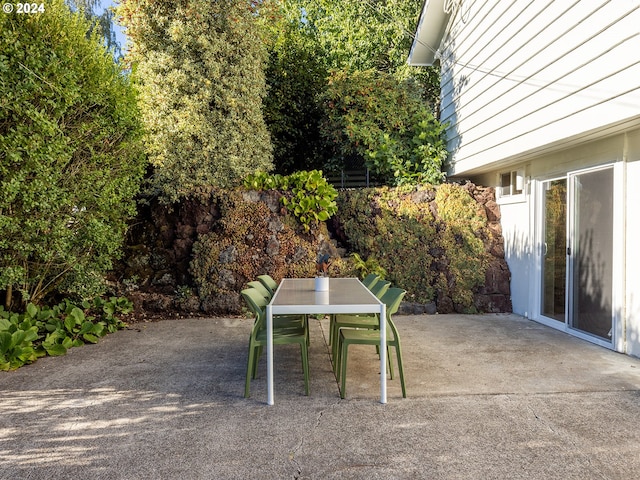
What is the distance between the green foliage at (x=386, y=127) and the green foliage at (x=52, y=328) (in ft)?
16.0

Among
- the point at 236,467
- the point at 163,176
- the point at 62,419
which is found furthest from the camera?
the point at 163,176

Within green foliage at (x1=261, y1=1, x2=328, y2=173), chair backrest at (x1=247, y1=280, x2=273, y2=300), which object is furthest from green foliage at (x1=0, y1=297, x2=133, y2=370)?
green foliage at (x1=261, y1=1, x2=328, y2=173)

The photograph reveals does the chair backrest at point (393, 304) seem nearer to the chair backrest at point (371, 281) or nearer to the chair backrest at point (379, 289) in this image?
the chair backrest at point (379, 289)

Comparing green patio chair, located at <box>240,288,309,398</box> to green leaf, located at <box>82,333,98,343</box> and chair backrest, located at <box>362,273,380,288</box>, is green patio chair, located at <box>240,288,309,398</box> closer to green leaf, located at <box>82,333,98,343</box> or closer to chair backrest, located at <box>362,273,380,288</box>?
chair backrest, located at <box>362,273,380,288</box>

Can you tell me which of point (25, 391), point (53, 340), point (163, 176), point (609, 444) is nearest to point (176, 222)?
point (163, 176)

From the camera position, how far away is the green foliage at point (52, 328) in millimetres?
4723

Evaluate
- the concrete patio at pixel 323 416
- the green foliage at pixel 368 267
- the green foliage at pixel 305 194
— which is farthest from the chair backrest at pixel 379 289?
the green foliage at pixel 305 194

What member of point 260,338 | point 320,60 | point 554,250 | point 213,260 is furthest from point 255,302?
point 320,60

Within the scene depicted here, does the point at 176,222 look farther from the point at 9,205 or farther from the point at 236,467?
the point at 236,467

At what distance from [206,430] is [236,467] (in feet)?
1.93

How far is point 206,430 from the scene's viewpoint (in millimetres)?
3227

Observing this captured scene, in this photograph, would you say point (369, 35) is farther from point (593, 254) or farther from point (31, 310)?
point (31, 310)

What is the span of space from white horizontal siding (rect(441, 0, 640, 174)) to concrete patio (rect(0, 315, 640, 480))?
2532 millimetres

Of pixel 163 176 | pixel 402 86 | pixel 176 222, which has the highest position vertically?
pixel 402 86
